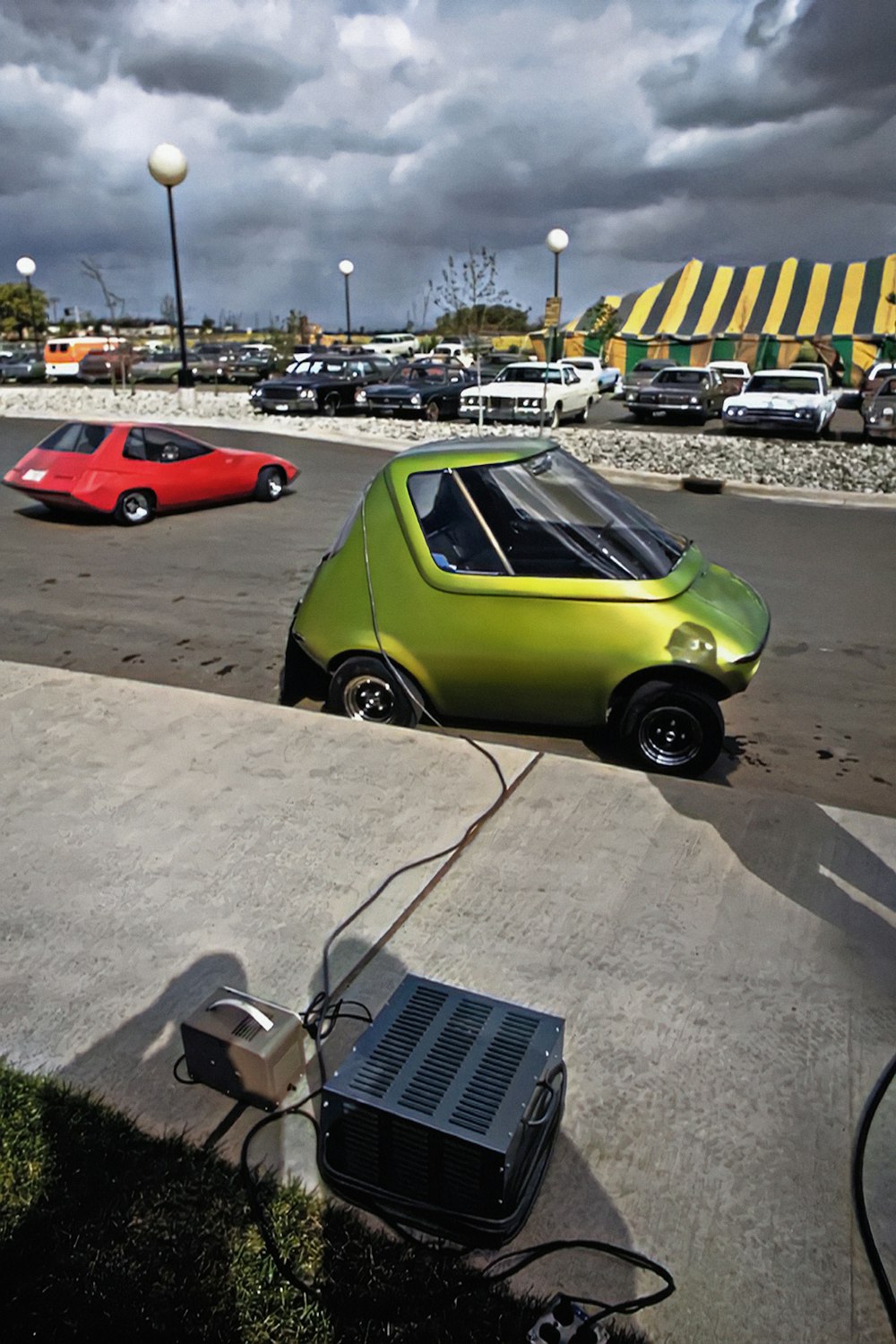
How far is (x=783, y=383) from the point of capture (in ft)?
81.0

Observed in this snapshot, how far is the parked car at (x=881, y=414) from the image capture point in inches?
821

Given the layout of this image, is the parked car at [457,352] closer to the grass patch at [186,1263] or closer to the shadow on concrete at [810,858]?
the shadow on concrete at [810,858]

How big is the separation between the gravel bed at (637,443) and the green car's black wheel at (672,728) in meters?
11.4

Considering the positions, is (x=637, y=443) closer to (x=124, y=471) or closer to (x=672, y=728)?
(x=124, y=471)

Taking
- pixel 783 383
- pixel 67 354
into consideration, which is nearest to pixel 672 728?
pixel 783 383

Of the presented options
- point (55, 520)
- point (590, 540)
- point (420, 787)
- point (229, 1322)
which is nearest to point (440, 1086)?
point (229, 1322)

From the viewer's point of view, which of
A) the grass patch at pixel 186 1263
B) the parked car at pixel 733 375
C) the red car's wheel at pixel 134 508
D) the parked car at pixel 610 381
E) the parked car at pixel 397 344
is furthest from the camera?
the parked car at pixel 397 344

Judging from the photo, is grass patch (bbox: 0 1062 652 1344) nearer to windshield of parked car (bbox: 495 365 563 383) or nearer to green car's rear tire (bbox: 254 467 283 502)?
green car's rear tire (bbox: 254 467 283 502)

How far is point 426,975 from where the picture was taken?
12.1 feet

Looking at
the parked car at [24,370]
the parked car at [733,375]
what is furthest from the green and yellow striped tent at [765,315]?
the parked car at [24,370]

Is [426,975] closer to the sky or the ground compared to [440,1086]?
closer to the ground

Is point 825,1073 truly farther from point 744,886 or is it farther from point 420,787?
point 420,787

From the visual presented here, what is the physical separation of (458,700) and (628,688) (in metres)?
0.96

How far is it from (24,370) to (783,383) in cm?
3212
